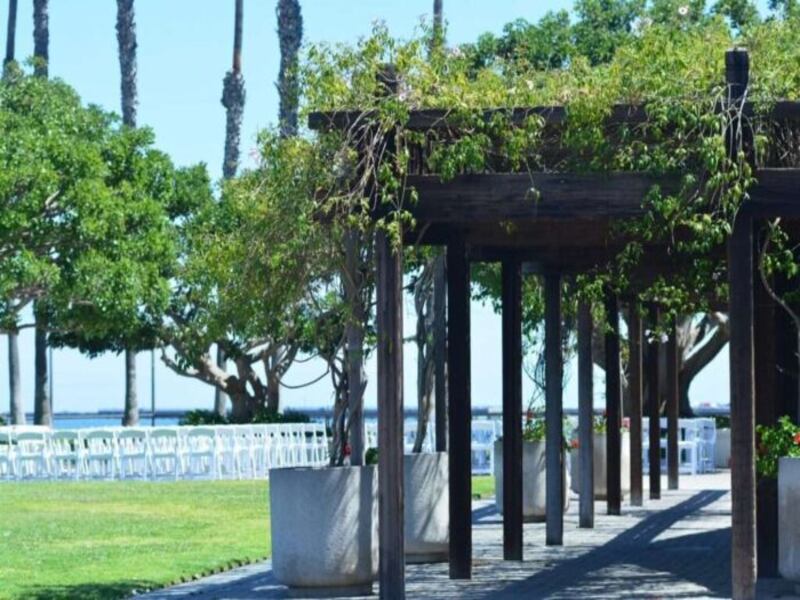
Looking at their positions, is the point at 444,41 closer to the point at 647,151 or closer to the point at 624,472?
the point at 647,151

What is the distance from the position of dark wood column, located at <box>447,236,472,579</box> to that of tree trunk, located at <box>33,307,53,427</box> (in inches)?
1264

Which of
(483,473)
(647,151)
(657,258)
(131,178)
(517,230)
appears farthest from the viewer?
(131,178)

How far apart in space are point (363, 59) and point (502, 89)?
96 centimetres

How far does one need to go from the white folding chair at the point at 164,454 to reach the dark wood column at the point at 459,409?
19.0 meters

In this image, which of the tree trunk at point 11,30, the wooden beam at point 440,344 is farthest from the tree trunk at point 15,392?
the wooden beam at point 440,344

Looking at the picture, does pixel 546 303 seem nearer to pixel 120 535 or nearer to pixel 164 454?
pixel 120 535

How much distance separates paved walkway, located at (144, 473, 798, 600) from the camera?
13.6 metres

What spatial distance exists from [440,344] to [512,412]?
2.81 ft

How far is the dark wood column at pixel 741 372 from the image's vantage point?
12.0 m

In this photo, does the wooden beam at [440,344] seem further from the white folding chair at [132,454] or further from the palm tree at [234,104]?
the palm tree at [234,104]

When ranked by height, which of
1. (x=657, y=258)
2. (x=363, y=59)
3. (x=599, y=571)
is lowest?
(x=599, y=571)

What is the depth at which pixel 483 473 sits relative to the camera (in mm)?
33188

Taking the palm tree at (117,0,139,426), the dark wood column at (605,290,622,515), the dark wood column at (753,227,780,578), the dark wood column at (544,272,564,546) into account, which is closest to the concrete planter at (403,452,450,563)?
the dark wood column at (544,272,564,546)

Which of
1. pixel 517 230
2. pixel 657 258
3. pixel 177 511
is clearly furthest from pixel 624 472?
pixel 517 230
